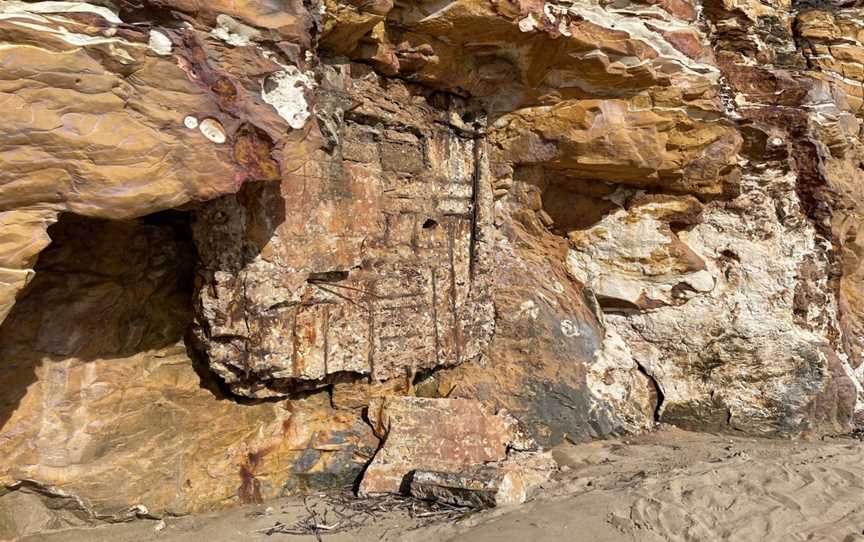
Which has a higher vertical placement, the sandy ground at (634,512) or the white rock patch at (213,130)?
the white rock patch at (213,130)

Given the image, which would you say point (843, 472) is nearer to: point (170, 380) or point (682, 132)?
point (682, 132)

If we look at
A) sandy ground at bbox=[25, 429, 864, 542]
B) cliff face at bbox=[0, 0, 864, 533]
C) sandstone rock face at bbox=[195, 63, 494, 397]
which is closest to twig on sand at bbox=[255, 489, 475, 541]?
sandy ground at bbox=[25, 429, 864, 542]

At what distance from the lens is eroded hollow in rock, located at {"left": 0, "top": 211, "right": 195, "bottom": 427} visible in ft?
8.56

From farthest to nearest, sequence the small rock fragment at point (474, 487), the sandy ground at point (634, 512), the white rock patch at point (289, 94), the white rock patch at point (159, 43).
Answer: the small rock fragment at point (474, 487), the sandy ground at point (634, 512), the white rock patch at point (289, 94), the white rock patch at point (159, 43)

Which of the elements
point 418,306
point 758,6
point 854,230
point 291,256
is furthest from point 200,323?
point 854,230

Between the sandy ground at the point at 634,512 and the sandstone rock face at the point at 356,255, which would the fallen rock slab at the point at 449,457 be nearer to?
the sandy ground at the point at 634,512

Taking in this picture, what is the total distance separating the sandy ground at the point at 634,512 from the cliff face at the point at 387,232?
199 mm

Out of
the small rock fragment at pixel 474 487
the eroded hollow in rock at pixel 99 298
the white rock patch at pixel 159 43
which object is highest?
the white rock patch at pixel 159 43

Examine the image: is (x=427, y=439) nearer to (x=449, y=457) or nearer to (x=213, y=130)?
(x=449, y=457)

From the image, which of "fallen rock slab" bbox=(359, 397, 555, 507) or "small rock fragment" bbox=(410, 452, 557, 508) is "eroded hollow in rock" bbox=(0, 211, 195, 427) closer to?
"fallen rock slab" bbox=(359, 397, 555, 507)

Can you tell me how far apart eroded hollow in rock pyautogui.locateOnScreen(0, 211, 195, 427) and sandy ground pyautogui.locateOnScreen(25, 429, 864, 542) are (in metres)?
0.76

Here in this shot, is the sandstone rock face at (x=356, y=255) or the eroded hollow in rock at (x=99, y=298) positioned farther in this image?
the sandstone rock face at (x=356, y=255)

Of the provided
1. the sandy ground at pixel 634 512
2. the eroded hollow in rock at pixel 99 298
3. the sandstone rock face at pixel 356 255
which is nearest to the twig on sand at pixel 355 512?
the sandy ground at pixel 634 512

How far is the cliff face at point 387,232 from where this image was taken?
84.0 inches
